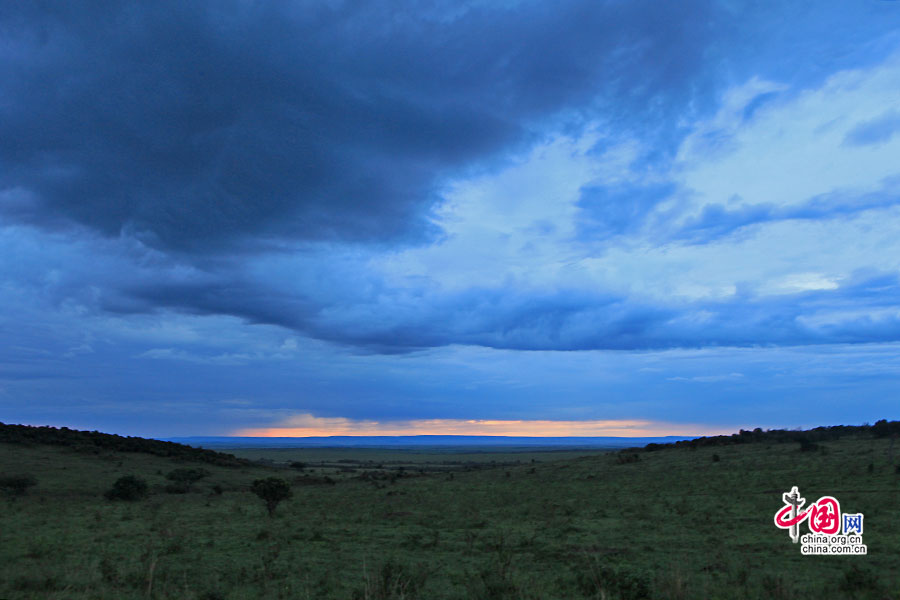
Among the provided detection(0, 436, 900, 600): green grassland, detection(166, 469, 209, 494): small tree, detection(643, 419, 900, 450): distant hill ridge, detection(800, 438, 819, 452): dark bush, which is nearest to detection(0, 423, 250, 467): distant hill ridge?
detection(0, 436, 900, 600): green grassland

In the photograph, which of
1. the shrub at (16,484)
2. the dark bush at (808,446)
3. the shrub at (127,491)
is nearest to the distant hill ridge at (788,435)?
the dark bush at (808,446)

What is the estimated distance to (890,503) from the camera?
1117 inches

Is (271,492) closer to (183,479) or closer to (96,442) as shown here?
(183,479)

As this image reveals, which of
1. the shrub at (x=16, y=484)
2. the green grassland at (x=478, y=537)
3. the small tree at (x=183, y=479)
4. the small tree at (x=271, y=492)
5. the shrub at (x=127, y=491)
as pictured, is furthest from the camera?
the small tree at (x=183, y=479)

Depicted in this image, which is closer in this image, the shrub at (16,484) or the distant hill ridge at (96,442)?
the shrub at (16,484)

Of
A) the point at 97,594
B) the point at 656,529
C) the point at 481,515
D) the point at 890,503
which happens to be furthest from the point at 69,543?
the point at 890,503

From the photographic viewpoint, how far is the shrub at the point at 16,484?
4400 centimetres

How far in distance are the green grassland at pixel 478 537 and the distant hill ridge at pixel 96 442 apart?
15.5m

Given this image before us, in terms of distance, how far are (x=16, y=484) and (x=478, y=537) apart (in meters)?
42.1

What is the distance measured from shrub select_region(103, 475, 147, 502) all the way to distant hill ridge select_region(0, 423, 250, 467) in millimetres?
26930

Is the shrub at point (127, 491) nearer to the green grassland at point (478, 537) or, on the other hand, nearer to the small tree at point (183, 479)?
the green grassland at point (478, 537)

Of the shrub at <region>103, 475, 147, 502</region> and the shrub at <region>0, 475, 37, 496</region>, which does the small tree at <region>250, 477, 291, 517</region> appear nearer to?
the shrub at <region>103, 475, 147, 502</region>

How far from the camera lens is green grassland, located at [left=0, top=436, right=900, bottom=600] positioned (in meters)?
14.3

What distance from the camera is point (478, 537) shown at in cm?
2533
